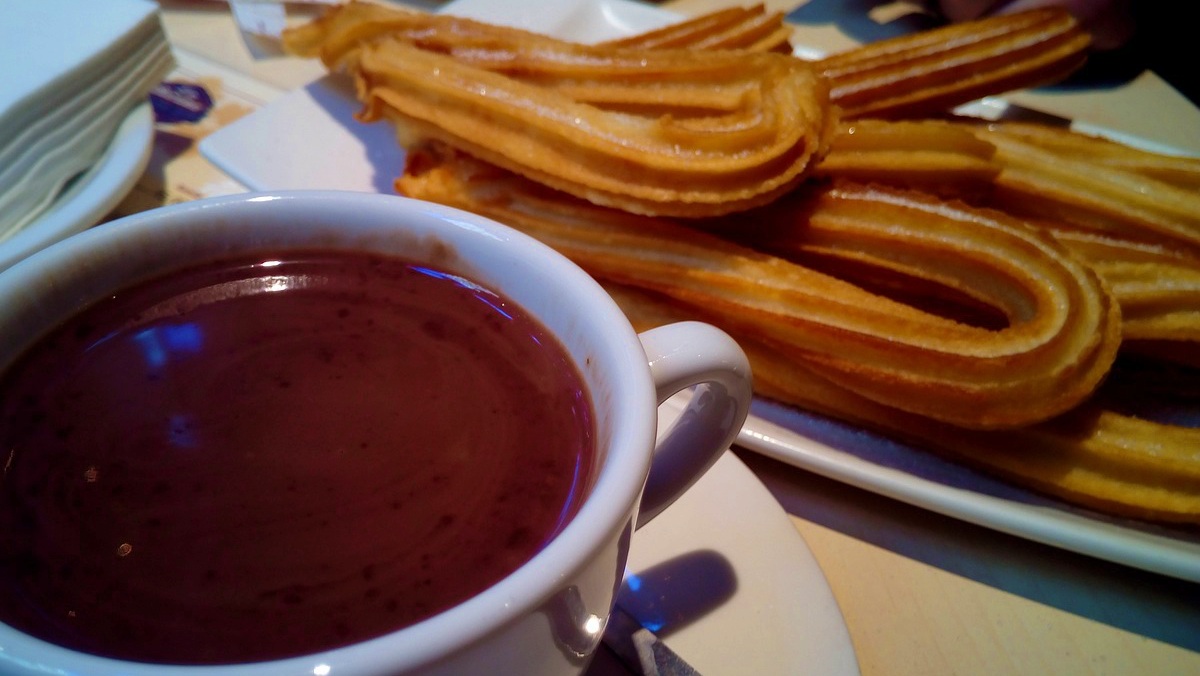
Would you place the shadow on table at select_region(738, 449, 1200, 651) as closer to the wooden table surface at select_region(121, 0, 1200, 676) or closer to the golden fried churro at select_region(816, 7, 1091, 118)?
the wooden table surface at select_region(121, 0, 1200, 676)

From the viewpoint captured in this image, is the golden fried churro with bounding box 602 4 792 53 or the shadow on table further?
the golden fried churro with bounding box 602 4 792 53

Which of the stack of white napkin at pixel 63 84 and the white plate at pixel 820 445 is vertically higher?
the stack of white napkin at pixel 63 84

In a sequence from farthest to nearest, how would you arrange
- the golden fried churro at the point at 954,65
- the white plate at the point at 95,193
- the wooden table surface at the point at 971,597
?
the golden fried churro at the point at 954,65 < the white plate at the point at 95,193 < the wooden table surface at the point at 971,597

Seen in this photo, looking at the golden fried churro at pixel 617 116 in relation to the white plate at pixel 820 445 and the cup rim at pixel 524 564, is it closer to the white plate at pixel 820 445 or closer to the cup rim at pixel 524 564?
the white plate at pixel 820 445

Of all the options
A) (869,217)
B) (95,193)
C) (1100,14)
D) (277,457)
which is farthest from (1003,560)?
(1100,14)

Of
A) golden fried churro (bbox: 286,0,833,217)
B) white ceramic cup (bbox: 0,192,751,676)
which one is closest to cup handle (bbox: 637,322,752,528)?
white ceramic cup (bbox: 0,192,751,676)

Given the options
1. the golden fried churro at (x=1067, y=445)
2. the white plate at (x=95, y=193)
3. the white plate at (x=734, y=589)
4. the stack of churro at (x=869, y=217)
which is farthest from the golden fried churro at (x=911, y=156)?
the white plate at (x=95, y=193)
